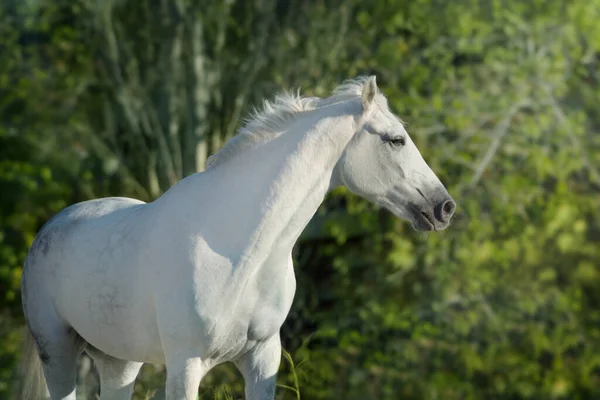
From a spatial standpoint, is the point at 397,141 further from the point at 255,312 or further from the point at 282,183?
the point at 255,312

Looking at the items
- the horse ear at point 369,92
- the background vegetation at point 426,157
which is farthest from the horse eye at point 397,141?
the background vegetation at point 426,157

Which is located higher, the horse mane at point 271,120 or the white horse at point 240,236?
the horse mane at point 271,120

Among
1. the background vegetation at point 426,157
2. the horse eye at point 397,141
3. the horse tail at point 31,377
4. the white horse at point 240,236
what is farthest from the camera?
the background vegetation at point 426,157

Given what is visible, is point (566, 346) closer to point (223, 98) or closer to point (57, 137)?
point (223, 98)

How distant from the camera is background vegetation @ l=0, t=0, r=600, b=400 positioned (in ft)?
25.3

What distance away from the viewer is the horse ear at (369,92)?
294cm

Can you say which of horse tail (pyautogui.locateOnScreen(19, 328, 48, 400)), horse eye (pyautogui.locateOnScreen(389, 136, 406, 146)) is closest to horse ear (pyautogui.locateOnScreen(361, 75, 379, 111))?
horse eye (pyautogui.locateOnScreen(389, 136, 406, 146))

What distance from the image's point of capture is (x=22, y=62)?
30.1 feet

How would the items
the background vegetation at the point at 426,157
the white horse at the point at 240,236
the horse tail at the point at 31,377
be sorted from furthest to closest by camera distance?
1. the background vegetation at the point at 426,157
2. the horse tail at the point at 31,377
3. the white horse at the point at 240,236

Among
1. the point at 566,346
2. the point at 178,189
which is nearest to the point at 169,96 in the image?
the point at 566,346

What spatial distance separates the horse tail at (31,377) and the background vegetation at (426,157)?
393 centimetres

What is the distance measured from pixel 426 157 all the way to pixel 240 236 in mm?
5050

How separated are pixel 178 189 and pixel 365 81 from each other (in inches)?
25.3

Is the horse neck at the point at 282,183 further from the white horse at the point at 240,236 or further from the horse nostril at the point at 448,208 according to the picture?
the horse nostril at the point at 448,208
